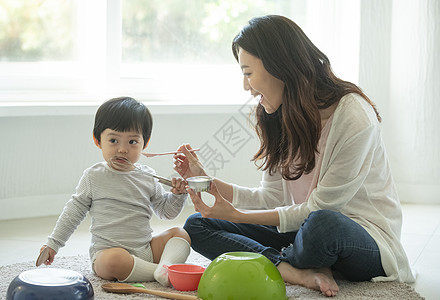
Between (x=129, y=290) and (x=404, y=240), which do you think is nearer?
(x=129, y=290)

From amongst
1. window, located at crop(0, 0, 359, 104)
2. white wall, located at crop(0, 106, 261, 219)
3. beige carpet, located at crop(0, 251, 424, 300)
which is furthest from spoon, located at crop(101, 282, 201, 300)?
window, located at crop(0, 0, 359, 104)

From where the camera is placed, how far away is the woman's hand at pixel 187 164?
187 centimetres

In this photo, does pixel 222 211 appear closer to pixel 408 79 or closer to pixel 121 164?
pixel 121 164

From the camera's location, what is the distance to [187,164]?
1896 mm

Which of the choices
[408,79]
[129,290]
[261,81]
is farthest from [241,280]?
[408,79]

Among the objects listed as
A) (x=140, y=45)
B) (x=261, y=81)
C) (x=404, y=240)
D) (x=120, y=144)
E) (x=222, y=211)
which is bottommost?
(x=404, y=240)

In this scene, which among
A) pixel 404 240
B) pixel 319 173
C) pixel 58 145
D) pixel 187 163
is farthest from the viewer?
pixel 58 145

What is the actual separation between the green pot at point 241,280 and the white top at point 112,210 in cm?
33

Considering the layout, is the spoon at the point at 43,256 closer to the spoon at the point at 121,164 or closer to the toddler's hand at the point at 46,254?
the toddler's hand at the point at 46,254

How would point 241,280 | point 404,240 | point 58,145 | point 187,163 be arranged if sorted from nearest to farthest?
1. point 241,280
2. point 187,163
3. point 404,240
4. point 58,145

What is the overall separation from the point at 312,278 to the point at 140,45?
1626mm

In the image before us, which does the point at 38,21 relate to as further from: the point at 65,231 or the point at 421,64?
the point at 421,64

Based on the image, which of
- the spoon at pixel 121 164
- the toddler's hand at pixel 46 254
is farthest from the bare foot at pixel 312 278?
the toddler's hand at pixel 46 254

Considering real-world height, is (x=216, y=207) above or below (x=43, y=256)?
above
